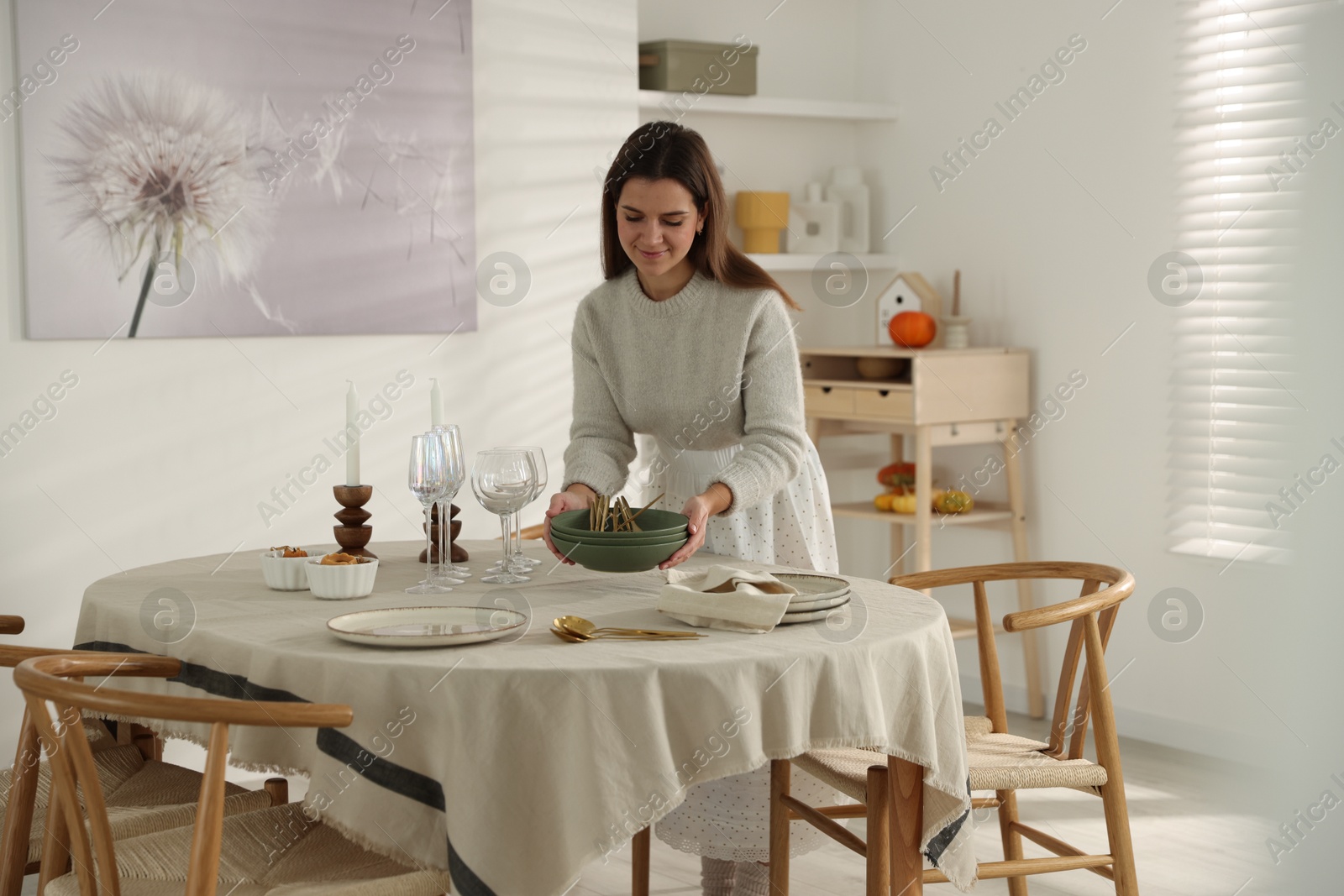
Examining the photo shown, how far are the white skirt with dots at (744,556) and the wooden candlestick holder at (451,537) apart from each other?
0.45 meters

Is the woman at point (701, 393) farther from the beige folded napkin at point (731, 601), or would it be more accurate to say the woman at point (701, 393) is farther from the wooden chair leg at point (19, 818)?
the wooden chair leg at point (19, 818)

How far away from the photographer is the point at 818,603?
1.86 metres

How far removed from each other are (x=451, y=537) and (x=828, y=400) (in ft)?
7.33

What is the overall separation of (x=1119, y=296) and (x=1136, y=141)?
46 centimetres

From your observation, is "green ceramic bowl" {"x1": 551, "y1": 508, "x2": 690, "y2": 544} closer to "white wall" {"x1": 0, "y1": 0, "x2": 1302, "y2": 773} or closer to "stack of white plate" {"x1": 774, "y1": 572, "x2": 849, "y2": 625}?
"stack of white plate" {"x1": 774, "y1": 572, "x2": 849, "y2": 625}

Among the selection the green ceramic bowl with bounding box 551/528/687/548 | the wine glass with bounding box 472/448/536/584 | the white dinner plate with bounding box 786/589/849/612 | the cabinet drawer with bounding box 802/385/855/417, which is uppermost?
the cabinet drawer with bounding box 802/385/855/417

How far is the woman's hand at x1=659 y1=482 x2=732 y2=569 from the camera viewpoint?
211 cm

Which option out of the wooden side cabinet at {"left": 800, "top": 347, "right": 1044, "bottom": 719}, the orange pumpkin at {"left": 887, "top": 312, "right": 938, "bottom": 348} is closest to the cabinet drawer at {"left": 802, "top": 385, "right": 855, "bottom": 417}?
the wooden side cabinet at {"left": 800, "top": 347, "right": 1044, "bottom": 719}

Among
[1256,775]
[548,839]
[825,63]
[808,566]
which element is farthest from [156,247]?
[1256,775]

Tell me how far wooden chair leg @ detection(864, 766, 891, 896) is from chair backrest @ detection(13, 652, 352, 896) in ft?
2.59

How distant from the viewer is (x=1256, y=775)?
12.1 feet

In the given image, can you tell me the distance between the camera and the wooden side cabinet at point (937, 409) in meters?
4.10

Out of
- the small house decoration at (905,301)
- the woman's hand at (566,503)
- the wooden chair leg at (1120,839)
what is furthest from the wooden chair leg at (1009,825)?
the small house decoration at (905,301)

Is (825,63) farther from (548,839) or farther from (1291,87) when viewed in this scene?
(548,839)
